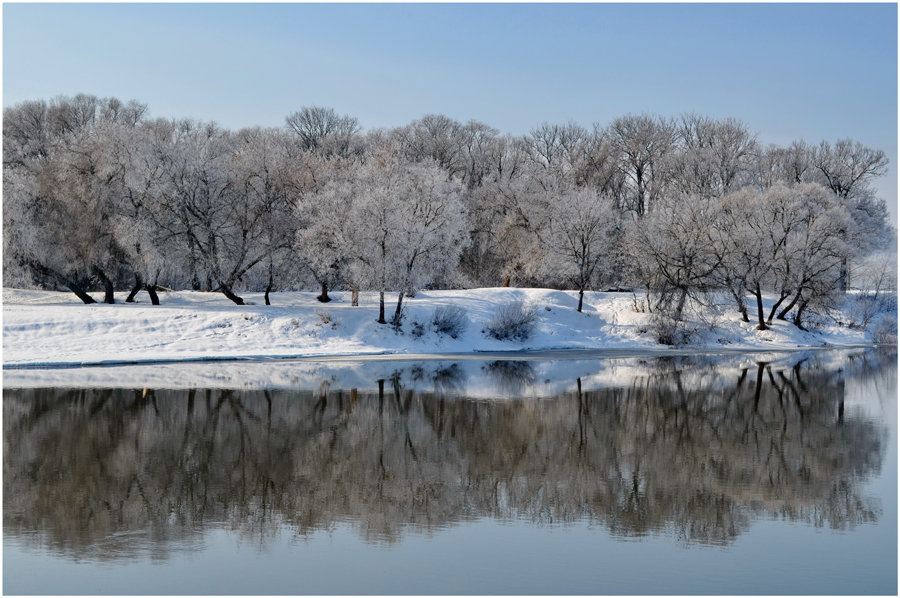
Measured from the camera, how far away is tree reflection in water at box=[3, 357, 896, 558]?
13016 mm

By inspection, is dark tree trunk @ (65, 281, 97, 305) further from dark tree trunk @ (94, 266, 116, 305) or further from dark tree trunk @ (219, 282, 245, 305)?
dark tree trunk @ (219, 282, 245, 305)

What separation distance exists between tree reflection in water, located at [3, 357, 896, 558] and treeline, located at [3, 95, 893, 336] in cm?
1874

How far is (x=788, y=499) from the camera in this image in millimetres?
14344

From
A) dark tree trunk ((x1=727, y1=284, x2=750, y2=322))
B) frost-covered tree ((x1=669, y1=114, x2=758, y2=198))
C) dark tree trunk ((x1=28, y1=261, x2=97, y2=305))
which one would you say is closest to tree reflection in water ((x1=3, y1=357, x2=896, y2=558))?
dark tree trunk ((x1=28, y1=261, x2=97, y2=305))

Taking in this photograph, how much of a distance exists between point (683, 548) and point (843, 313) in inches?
1949

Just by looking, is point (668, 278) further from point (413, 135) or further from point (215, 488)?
point (215, 488)

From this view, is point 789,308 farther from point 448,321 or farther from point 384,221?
point 384,221

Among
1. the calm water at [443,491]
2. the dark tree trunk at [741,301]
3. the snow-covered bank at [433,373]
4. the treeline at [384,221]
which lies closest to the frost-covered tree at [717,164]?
the treeline at [384,221]

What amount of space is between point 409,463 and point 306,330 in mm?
25486

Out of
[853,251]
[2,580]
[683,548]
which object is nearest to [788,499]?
[683,548]

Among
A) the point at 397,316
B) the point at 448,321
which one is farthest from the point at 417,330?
the point at 448,321

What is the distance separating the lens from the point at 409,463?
17.2 m

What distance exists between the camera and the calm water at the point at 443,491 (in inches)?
420

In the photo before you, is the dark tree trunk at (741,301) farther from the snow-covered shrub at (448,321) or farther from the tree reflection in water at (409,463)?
the tree reflection in water at (409,463)
